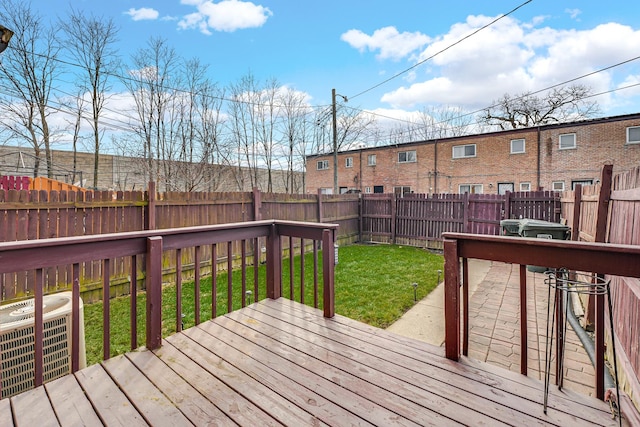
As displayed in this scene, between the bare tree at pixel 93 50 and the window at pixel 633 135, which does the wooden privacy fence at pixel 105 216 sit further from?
the window at pixel 633 135

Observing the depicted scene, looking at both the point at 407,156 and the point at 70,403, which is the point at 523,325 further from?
the point at 407,156

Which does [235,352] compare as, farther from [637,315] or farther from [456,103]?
[456,103]

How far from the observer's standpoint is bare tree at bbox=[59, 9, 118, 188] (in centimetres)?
926

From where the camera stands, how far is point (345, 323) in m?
2.74

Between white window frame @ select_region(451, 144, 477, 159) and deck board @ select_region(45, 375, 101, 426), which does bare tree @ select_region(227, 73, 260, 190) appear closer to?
white window frame @ select_region(451, 144, 477, 159)

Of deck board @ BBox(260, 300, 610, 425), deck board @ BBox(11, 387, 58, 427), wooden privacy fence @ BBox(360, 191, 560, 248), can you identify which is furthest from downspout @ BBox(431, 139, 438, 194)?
deck board @ BBox(11, 387, 58, 427)

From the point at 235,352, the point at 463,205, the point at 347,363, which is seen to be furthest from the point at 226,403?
the point at 463,205

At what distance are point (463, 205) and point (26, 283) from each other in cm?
936

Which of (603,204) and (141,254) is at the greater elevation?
(603,204)

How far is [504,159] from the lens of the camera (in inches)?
601

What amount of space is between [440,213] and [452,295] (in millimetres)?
7855

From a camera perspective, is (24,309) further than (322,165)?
No

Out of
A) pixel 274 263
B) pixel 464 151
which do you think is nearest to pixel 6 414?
pixel 274 263

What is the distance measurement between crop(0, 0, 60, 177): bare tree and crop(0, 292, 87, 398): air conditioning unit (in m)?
10.3
